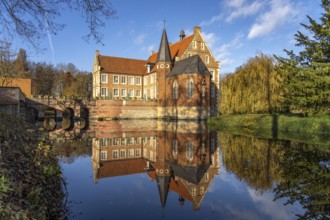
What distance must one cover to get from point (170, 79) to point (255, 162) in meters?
29.4

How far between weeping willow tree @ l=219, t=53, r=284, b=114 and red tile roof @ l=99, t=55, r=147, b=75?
Result: 25.7 m

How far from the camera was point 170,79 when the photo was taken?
38312mm

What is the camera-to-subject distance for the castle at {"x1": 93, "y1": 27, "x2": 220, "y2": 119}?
115 ft

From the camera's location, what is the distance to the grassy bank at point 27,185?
3455 mm

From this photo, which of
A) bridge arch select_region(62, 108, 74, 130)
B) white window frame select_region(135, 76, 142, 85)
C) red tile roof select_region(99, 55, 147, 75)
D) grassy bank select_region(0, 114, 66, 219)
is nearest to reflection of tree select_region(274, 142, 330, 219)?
grassy bank select_region(0, 114, 66, 219)

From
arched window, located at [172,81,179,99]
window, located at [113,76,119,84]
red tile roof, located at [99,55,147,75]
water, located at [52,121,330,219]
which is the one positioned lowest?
water, located at [52,121,330,219]

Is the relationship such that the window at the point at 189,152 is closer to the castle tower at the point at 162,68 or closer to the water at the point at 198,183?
the water at the point at 198,183

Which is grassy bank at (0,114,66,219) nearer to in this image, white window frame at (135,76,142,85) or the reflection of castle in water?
the reflection of castle in water

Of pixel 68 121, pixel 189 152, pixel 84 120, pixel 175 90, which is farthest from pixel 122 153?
pixel 84 120

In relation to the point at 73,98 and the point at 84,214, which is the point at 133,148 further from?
the point at 73,98

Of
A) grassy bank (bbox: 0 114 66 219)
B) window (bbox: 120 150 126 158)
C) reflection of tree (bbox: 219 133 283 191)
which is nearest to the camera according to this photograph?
grassy bank (bbox: 0 114 66 219)

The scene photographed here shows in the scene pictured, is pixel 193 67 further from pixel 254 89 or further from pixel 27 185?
pixel 27 185

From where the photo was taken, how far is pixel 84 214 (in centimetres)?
514

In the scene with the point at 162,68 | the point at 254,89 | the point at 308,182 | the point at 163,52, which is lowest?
the point at 308,182
